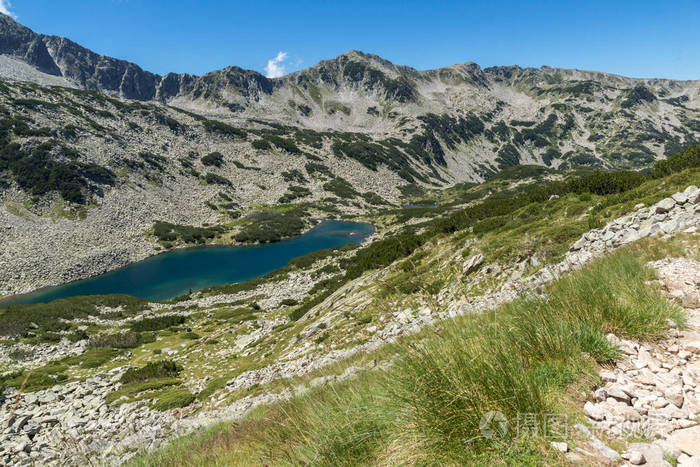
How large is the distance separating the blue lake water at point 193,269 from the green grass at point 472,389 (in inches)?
2281

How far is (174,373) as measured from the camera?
18938 millimetres

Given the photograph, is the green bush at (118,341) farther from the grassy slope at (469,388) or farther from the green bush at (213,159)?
the green bush at (213,159)

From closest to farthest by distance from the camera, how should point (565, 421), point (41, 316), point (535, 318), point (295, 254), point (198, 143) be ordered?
point (565, 421) < point (535, 318) < point (41, 316) < point (295, 254) < point (198, 143)

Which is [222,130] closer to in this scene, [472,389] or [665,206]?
[665,206]

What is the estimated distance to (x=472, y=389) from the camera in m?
2.58

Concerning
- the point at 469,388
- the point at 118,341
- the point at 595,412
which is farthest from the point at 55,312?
the point at 595,412

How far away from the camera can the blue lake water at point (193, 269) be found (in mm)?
55281

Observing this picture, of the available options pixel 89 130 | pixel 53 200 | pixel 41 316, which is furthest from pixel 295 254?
pixel 89 130

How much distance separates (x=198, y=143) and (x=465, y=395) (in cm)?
16399

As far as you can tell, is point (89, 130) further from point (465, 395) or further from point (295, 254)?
point (465, 395)

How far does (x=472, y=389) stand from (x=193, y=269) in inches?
2843

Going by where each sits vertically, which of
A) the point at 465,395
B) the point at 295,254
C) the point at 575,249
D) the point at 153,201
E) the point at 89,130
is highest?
the point at 89,130

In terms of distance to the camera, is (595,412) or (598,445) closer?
(598,445)

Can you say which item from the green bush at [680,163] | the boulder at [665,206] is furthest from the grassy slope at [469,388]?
the green bush at [680,163]
